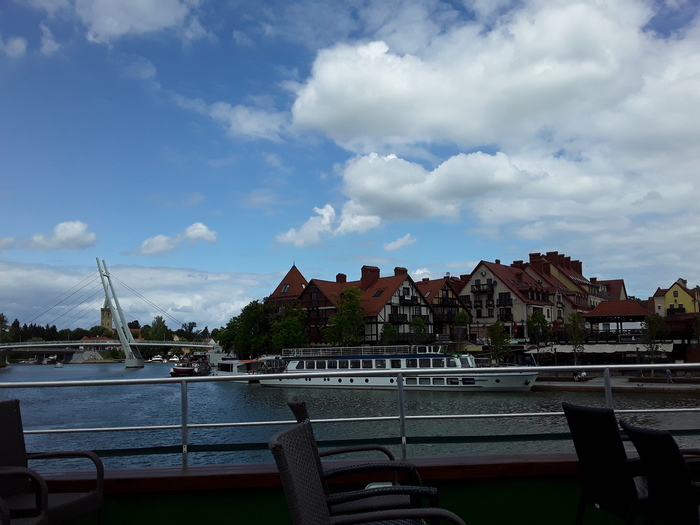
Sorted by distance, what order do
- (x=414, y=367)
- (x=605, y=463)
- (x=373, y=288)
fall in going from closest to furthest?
1. (x=605, y=463)
2. (x=414, y=367)
3. (x=373, y=288)

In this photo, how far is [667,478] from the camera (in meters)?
2.65

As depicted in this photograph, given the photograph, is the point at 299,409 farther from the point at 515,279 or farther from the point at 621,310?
the point at 515,279

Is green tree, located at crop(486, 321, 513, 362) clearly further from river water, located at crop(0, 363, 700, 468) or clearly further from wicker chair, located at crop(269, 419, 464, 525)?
wicker chair, located at crop(269, 419, 464, 525)

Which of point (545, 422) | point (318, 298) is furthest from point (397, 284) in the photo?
point (545, 422)

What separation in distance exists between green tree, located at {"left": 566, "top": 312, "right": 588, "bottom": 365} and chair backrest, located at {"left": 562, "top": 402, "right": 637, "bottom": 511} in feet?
154

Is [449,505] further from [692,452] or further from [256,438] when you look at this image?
[256,438]

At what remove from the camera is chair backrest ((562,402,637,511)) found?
9.36ft

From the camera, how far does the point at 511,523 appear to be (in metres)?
3.79

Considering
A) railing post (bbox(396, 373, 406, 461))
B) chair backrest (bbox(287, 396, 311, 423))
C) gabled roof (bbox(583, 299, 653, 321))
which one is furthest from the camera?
gabled roof (bbox(583, 299, 653, 321))

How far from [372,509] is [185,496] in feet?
5.13

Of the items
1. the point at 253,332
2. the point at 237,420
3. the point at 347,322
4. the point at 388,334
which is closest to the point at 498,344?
the point at 388,334

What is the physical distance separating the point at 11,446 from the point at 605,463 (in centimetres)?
296

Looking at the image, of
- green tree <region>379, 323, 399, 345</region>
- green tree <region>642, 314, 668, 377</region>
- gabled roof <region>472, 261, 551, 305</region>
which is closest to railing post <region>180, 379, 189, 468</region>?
green tree <region>642, 314, 668, 377</region>

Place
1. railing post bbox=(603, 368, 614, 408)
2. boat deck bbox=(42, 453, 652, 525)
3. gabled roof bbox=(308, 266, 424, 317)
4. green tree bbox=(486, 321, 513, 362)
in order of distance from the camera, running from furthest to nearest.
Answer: gabled roof bbox=(308, 266, 424, 317), green tree bbox=(486, 321, 513, 362), railing post bbox=(603, 368, 614, 408), boat deck bbox=(42, 453, 652, 525)
